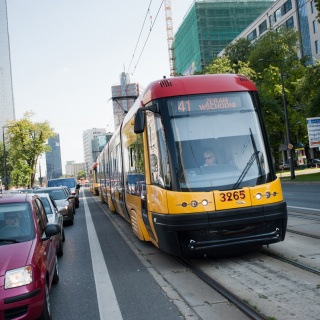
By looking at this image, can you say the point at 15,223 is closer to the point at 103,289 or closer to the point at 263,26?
the point at 103,289

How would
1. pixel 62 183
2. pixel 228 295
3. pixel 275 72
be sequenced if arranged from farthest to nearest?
pixel 275 72
pixel 62 183
pixel 228 295

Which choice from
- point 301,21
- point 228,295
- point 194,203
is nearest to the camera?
point 228,295

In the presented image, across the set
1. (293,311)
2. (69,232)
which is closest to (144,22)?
(69,232)

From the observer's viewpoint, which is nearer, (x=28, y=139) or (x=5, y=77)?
(x=28, y=139)

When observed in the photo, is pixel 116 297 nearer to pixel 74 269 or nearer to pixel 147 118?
pixel 74 269

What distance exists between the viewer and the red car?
4066mm

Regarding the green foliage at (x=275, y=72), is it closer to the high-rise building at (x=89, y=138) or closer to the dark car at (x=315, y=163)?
the dark car at (x=315, y=163)

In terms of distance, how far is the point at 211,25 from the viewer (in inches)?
3046

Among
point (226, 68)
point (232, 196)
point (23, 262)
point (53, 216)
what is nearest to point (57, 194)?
point (53, 216)

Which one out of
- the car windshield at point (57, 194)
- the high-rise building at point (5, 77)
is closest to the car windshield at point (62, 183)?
the car windshield at point (57, 194)

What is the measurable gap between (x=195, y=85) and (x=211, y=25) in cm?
7444

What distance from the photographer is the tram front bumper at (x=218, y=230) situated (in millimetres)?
6328

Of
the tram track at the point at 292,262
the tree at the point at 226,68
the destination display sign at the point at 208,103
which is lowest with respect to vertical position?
the tram track at the point at 292,262

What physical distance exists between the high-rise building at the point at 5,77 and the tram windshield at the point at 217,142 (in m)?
159
